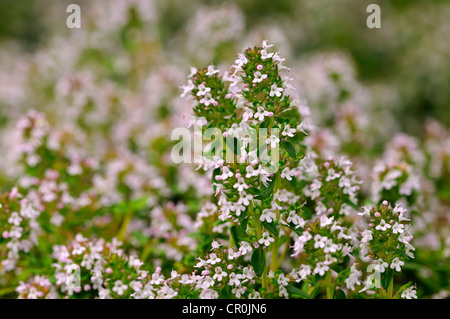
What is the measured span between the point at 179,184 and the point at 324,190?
150 cm

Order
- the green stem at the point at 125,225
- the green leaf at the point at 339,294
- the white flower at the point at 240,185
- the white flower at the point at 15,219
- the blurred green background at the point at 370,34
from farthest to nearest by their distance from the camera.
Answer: the blurred green background at the point at 370,34 < the green stem at the point at 125,225 < the white flower at the point at 15,219 < the green leaf at the point at 339,294 < the white flower at the point at 240,185

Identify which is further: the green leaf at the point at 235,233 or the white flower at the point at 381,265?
the green leaf at the point at 235,233

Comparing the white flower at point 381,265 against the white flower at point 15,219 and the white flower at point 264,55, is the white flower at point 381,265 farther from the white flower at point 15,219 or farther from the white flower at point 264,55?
the white flower at point 15,219

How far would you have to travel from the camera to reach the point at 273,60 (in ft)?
6.91

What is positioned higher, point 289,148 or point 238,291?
point 289,148

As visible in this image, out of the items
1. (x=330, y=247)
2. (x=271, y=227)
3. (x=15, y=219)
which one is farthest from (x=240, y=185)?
(x=15, y=219)

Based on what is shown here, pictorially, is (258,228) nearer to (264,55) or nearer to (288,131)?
(288,131)

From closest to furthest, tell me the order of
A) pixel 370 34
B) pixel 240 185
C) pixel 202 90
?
pixel 240 185 < pixel 202 90 < pixel 370 34

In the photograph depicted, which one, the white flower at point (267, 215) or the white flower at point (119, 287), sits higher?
the white flower at point (267, 215)

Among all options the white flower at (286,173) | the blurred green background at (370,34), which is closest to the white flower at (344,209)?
the white flower at (286,173)

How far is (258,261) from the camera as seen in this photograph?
2.10 m

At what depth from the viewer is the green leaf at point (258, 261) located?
209cm
